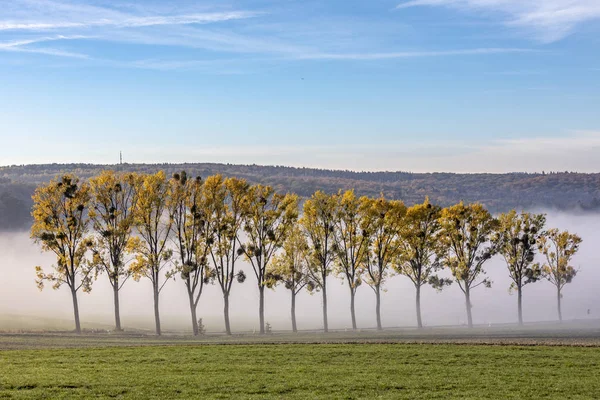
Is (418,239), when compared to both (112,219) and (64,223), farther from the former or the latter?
(64,223)

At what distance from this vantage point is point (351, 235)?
99.6 m

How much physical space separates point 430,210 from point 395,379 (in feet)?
210

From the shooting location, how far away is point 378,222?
3930 inches

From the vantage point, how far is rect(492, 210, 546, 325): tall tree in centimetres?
11562

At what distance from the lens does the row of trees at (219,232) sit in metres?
89.7

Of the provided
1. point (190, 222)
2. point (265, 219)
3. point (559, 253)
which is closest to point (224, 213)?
point (190, 222)

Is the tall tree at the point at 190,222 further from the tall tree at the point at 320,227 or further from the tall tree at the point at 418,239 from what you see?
the tall tree at the point at 418,239

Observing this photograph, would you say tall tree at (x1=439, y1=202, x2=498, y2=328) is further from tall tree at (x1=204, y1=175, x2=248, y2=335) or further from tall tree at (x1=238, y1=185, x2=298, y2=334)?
tall tree at (x1=204, y1=175, x2=248, y2=335)

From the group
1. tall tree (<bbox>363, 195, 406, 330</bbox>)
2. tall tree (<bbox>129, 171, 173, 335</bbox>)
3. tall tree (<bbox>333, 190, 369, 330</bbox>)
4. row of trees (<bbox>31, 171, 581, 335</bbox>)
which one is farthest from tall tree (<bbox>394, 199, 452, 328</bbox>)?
tall tree (<bbox>129, 171, 173, 335</bbox>)

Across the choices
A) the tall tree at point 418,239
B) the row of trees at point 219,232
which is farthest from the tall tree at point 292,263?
the tall tree at point 418,239

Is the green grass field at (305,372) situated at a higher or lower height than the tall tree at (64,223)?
lower

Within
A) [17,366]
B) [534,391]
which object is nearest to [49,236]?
[17,366]

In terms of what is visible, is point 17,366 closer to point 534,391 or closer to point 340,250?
point 534,391

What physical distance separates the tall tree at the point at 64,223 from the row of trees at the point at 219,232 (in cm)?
12
